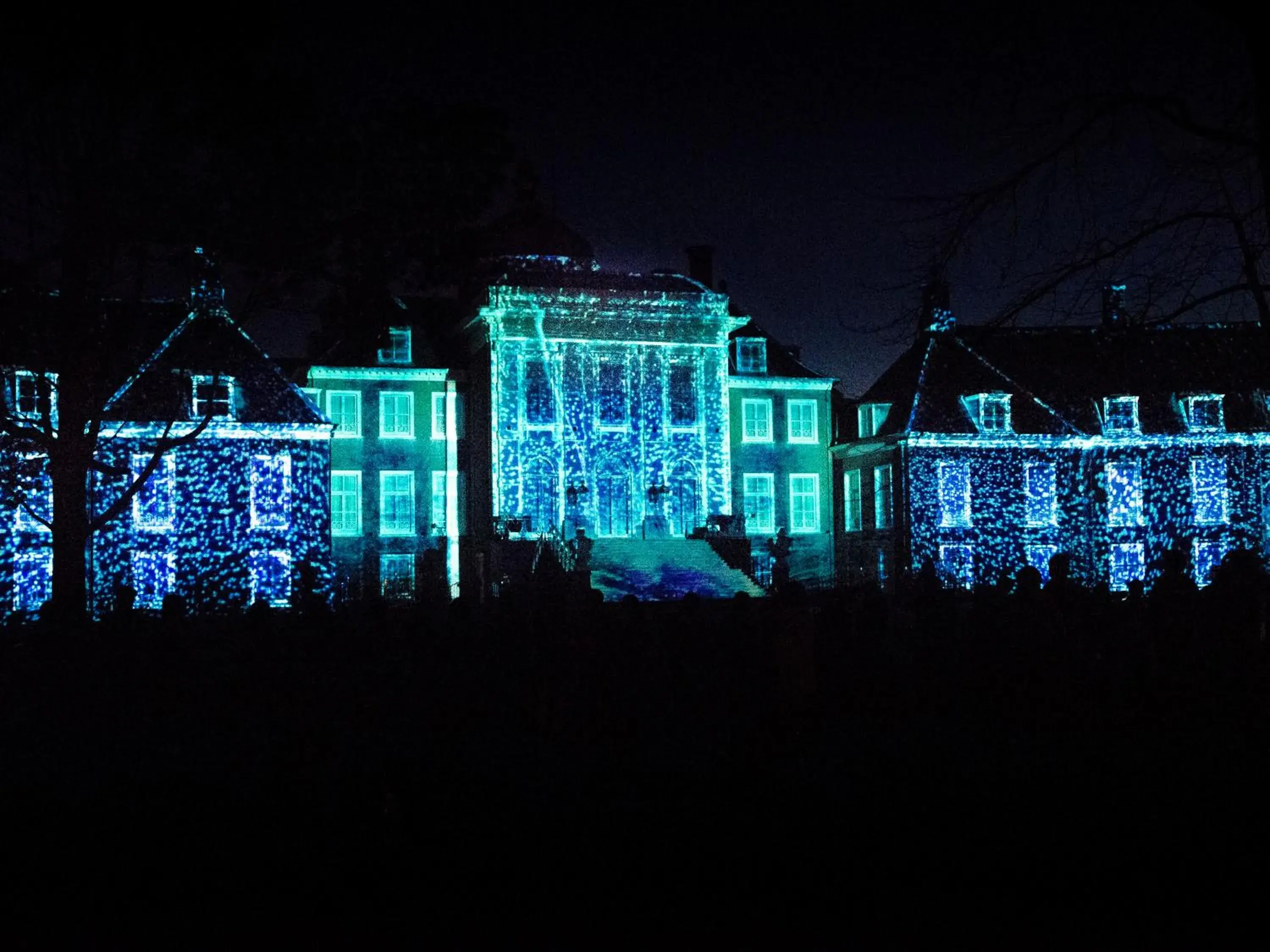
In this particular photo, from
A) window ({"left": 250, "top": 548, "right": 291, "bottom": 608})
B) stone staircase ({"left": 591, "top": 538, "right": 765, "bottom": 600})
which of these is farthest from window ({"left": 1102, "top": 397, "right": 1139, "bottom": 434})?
window ({"left": 250, "top": 548, "right": 291, "bottom": 608})

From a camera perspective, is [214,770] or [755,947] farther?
[214,770]

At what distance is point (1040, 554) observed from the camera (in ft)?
132

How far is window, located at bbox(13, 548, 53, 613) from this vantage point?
33844 mm

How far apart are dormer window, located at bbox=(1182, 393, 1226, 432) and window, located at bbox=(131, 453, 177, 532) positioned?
29295mm

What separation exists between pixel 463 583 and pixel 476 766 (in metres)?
28.4

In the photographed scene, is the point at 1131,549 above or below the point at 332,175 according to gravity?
below

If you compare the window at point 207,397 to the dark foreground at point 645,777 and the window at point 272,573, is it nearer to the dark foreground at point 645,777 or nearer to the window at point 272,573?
the window at point 272,573

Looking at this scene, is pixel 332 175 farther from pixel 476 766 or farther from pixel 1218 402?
pixel 1218 402

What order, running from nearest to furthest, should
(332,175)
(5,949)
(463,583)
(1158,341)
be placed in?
(5,949)
(332,175)
(463,583)
(1158,341)

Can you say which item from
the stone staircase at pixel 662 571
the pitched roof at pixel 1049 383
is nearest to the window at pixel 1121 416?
the pitched roof at pixel 1049 383

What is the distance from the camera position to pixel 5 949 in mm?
5926

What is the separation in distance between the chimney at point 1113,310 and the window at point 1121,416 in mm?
30056

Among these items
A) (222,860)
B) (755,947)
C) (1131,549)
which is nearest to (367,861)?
(222,860)

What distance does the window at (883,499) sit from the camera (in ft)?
132
